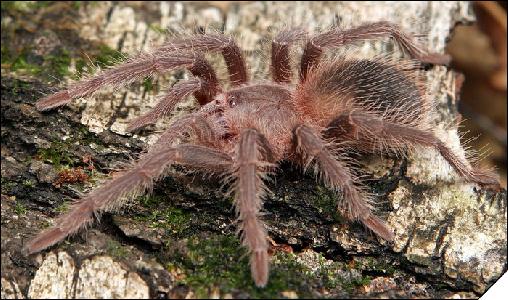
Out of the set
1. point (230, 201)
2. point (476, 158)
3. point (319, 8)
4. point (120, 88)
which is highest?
point (319, 8)

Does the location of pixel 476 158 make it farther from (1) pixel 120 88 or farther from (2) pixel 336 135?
(1) pixel 120 88

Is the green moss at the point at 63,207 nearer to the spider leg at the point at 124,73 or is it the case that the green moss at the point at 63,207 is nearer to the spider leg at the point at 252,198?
the spider leg at the point at 124,73

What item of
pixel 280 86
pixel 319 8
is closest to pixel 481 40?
pixel 319 8

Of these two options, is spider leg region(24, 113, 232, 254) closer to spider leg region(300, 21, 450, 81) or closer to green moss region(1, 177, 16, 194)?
green moss region(1, 177, 16, 194)

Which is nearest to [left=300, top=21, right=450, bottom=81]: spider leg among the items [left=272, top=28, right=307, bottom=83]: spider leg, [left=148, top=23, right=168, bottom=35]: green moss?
[left=272, top=28, right=307, bottom=83]: spider leg

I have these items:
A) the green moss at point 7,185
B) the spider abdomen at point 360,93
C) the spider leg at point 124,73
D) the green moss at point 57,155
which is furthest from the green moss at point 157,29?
the green moss at point 7,185

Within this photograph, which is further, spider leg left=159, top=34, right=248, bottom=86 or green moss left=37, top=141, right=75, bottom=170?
spider leg left=159, top=34, right=248, bottom=86
